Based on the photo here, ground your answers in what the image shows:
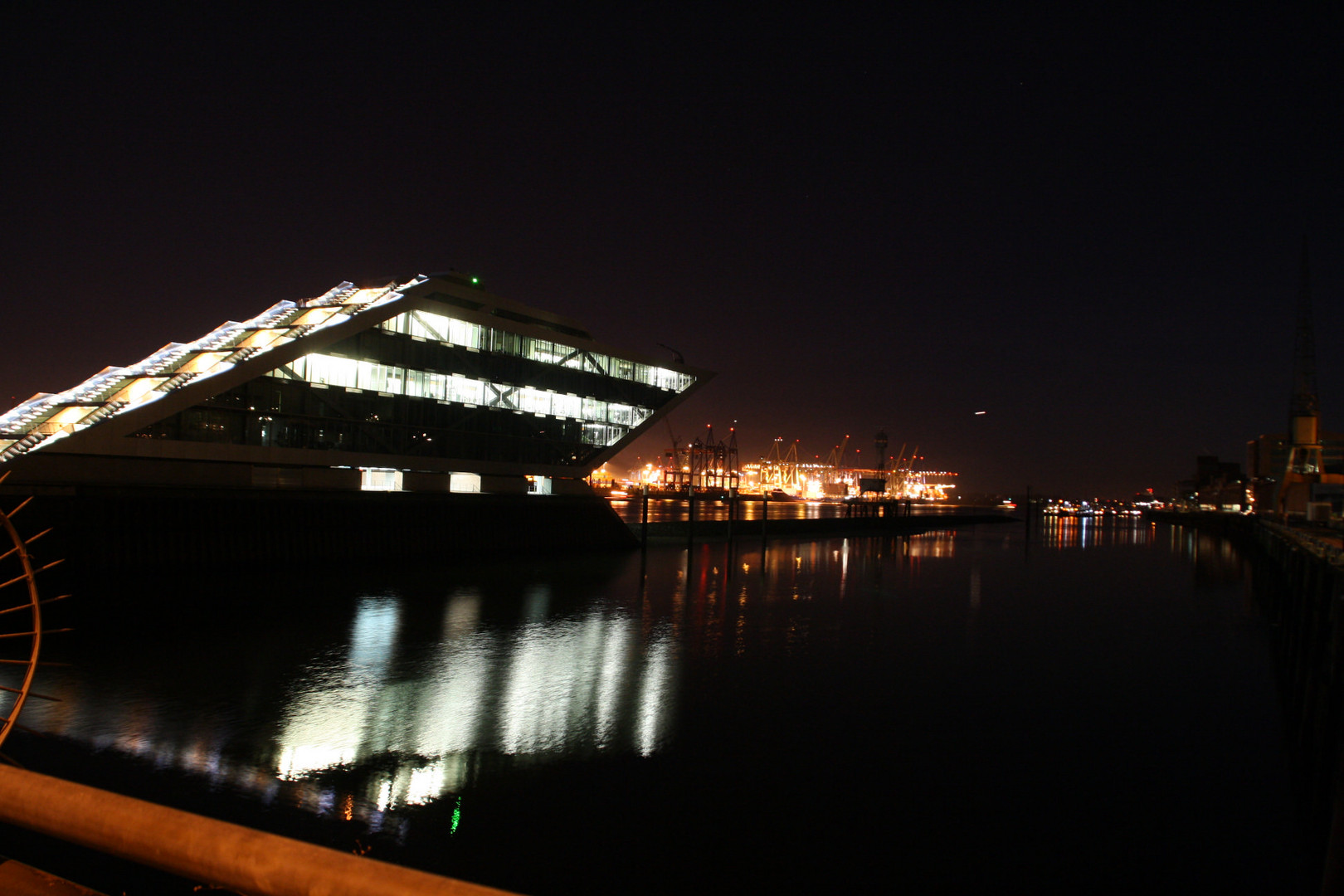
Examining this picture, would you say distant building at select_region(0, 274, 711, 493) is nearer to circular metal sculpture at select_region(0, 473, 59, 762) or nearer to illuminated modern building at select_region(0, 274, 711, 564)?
illuminated modern building at select_region(0, 274, 711, 564)

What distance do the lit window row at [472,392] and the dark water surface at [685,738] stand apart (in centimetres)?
1189

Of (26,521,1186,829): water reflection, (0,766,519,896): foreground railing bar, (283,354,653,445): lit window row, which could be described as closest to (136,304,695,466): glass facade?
(283,354,653,445): lit window row

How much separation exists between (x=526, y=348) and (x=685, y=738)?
33.1 metres

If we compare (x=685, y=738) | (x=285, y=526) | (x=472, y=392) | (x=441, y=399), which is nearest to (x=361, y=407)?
(x=441, y=399)

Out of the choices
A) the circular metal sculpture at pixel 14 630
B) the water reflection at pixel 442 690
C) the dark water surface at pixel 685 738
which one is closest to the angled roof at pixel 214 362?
the circular metal sculpture at pixel 14 630

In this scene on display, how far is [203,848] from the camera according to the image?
99.0 inches

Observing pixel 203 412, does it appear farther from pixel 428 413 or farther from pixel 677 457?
pixel 677 457

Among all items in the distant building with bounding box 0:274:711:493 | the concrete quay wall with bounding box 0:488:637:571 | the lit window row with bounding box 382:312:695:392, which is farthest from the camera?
the lit window row with bounding box 382:312:695:392

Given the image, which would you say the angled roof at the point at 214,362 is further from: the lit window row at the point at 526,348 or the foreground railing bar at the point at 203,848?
the foreground railing bar at the point at 203,848

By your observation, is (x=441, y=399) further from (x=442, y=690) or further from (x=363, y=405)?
(x=442, y=690)

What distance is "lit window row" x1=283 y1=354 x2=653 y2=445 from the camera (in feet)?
108

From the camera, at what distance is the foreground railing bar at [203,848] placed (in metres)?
2.31

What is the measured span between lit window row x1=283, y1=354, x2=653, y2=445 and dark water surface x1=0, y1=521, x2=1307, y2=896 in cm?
1189

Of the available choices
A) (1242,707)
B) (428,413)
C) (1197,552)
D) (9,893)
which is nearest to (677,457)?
(1197,552)
